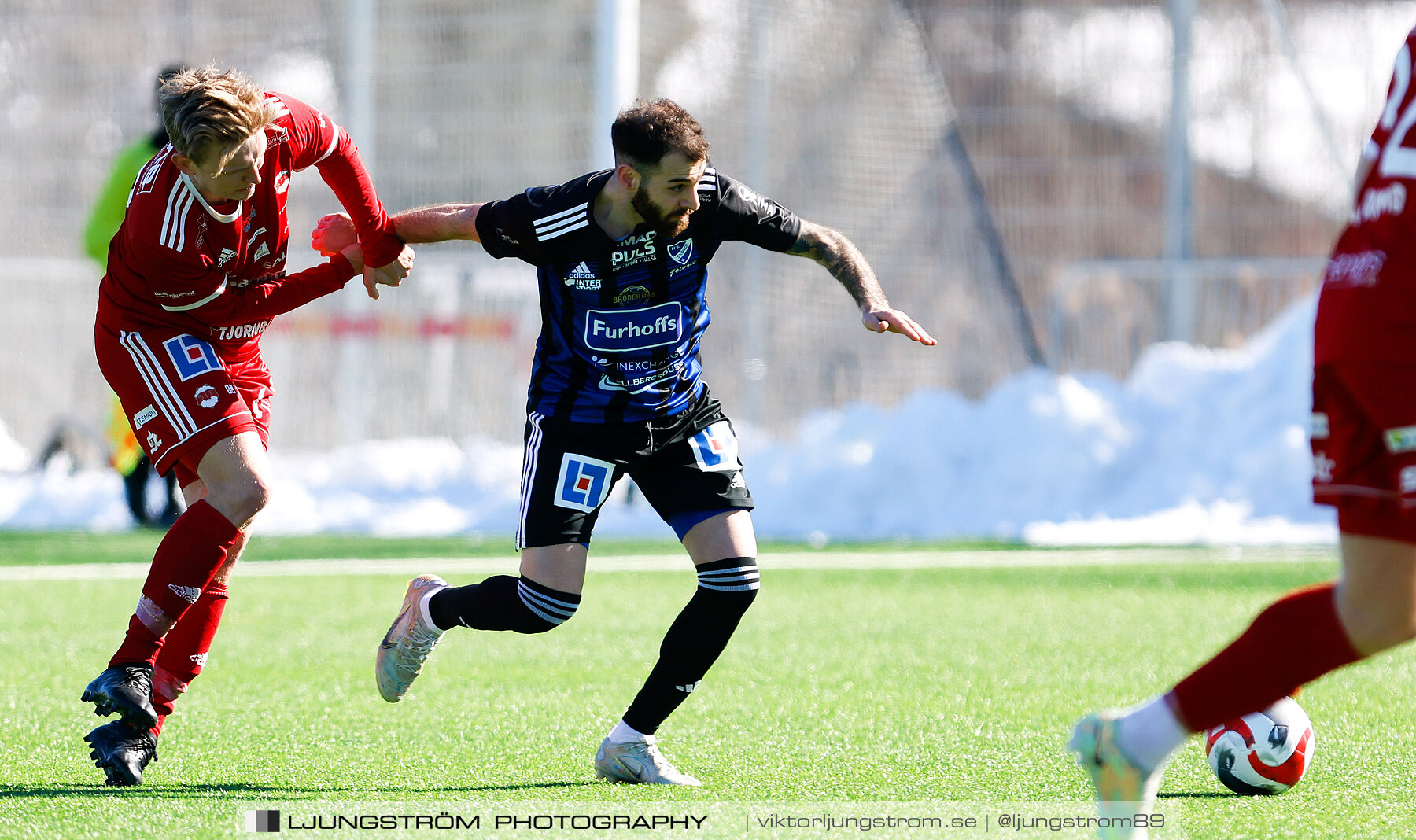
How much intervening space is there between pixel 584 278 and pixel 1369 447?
2.17 metres

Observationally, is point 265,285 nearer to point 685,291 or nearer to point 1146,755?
point 685,291

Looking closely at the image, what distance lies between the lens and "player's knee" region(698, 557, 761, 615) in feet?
14.2

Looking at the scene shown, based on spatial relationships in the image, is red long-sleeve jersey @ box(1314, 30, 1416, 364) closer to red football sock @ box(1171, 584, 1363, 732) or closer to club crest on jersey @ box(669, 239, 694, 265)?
red football sock @ box(1171, 584, 1363, 732)

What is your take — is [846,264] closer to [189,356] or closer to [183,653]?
[189,356]

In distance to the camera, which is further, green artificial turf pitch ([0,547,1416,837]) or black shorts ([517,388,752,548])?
black shorts ([517,388,752,548])

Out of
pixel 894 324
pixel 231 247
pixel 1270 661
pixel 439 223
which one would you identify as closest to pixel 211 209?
pixel 231 247

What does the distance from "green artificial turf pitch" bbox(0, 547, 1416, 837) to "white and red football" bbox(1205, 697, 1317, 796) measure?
5 cm

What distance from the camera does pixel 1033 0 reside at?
1630cm

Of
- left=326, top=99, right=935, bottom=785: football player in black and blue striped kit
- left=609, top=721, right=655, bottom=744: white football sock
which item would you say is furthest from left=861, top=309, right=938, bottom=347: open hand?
left=609, top=721, right=655, bottom=744: white football sock

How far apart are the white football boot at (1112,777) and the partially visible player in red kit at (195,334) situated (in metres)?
2.25

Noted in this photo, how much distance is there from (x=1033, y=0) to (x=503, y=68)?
5417 mm

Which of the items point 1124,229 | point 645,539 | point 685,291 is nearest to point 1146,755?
point 685,291

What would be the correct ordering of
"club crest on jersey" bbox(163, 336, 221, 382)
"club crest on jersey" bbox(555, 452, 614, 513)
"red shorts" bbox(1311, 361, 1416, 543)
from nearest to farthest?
"red shorts" bbox(1311, 361, 1416, 543) < "club crest on jersey" bbox(163, 336, 221, 382) < "club crest on jersey" bbox(555, 452, 614, 513)

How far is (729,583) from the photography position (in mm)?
4332
